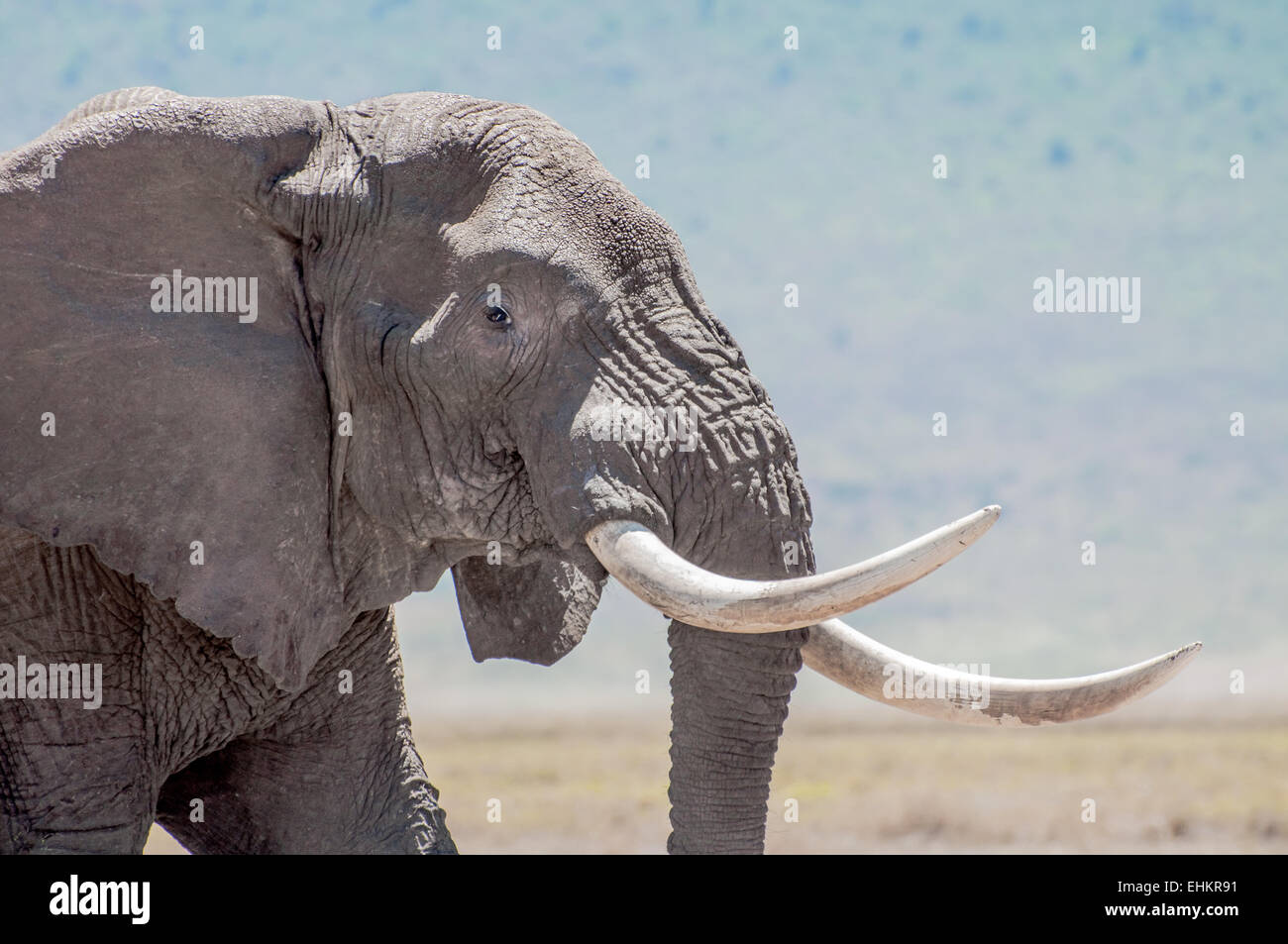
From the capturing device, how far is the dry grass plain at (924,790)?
80.0 feet

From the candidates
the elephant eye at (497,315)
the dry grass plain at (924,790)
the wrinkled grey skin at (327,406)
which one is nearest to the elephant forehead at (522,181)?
the wrinkled grey skin at (327,406)

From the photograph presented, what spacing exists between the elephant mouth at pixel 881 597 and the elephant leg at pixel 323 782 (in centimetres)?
176

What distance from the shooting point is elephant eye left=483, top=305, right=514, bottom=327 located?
5.74m

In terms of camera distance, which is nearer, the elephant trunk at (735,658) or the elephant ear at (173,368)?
the elephant trunk at (735,658)

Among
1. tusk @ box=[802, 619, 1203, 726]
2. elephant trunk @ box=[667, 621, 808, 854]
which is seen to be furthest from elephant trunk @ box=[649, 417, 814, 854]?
tusk @ box=[802, 619, 1203, 726]

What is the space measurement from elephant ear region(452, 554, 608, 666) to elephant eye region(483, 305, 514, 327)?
127cm

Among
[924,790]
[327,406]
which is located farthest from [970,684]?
[924,790]

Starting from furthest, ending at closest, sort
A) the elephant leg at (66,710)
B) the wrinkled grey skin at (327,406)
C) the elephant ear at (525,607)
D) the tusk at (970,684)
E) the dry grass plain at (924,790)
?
1. the dry grass plain at (924,790)
2. the elephant ear at (525,607)
3. the elephant leg at (66,710)
4. the wrinkled grey skin at (327,406)
5. the tusk at (970,684)

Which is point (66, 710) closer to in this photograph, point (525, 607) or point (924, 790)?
point (525, 607)

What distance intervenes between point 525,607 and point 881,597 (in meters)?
2.04

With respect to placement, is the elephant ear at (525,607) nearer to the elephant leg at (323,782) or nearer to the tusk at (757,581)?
the elephant leg at (323,782)

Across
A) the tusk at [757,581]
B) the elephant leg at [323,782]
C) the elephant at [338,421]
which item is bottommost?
the elephant leg at [323,782]

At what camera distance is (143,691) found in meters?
6.23

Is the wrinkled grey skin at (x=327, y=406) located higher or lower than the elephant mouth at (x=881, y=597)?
higher
